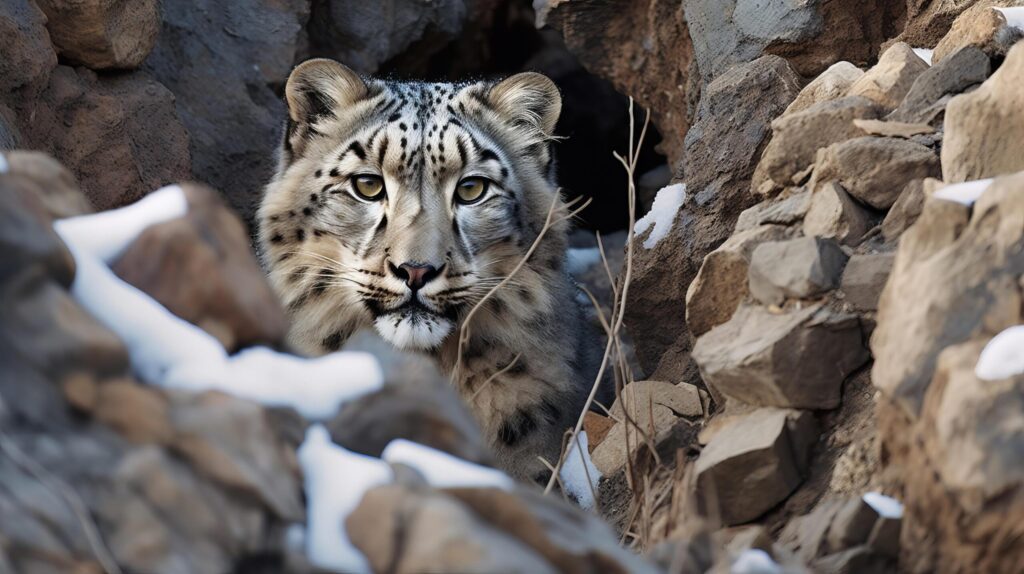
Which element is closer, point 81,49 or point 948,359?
point 948,359

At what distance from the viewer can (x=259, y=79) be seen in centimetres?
688

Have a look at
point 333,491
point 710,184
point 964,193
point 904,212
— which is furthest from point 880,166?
point 333,491

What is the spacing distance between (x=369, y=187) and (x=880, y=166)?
196 cm

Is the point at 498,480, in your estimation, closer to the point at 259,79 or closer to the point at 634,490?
the point at 634,490

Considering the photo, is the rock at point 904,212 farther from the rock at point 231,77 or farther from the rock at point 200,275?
the rock at point 231,77

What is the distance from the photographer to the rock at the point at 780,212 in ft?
12.0

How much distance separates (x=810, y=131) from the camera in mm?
3887

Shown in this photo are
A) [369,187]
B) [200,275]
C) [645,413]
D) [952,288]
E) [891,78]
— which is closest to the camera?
[200,275]

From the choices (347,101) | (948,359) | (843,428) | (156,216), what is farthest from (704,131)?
(156,216)

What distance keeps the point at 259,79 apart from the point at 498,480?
16.4 feet

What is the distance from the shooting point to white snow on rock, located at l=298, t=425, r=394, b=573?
2174 mm

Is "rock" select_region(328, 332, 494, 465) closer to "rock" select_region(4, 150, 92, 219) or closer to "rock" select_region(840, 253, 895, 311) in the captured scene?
"rock" select_region(4, 150, 92, 219)

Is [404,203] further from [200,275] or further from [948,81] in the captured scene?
[200,275]

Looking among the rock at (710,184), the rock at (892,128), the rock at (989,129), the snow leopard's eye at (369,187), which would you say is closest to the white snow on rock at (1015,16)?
the rock at (892,128)
